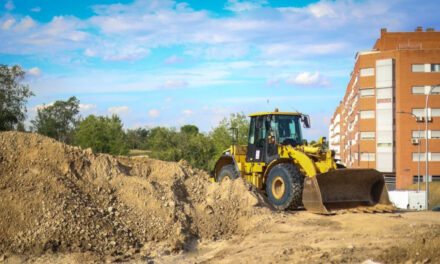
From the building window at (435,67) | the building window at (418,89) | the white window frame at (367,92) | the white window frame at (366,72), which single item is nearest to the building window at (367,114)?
the white window frame at (367,92)

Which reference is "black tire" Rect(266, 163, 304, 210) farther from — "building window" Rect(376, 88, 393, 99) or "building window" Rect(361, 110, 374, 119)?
"building window" Rect(361, 110, 374, 119)

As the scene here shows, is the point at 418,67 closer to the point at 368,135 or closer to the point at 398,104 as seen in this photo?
the point at 398,104

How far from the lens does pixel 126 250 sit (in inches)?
394

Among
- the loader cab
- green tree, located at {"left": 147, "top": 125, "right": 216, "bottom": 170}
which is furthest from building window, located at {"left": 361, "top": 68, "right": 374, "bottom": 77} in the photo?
the loader cab

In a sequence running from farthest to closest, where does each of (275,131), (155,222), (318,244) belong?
(275,131) → (155,222) → (318,244)

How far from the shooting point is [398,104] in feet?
180

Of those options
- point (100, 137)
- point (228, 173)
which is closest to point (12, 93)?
point (100, 137)

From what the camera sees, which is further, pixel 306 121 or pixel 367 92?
pixel 367 92

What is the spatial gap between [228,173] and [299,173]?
3.63 m

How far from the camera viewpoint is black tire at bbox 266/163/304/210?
43.6 ft

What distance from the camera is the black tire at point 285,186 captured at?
13.3m

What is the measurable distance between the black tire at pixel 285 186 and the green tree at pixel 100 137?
35.2 meters

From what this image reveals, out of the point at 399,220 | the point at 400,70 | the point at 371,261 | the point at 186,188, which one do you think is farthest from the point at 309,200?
the point at 400,70

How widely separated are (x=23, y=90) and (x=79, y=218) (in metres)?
35.9
